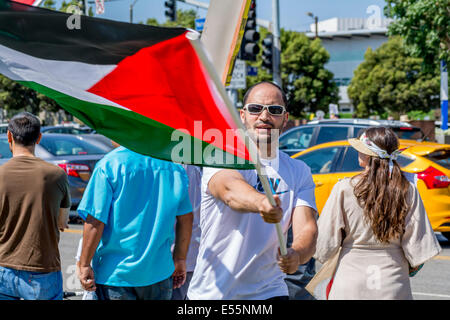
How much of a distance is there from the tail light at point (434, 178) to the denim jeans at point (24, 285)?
6519 millimetres

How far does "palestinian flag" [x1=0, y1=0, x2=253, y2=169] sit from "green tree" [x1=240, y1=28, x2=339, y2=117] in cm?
4788

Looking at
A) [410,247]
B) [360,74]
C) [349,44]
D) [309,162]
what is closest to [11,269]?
[410,247]

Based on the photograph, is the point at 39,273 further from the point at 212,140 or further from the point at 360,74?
the point at 360,74

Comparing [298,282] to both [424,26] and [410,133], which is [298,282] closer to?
[410,133]

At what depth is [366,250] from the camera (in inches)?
146

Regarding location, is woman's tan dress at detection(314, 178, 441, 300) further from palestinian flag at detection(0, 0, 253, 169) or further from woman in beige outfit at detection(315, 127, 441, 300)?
palestinian flag at detection(0, 0, 253, 169)

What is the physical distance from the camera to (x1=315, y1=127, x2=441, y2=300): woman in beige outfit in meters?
3.64

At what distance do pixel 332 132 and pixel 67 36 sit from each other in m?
9.97

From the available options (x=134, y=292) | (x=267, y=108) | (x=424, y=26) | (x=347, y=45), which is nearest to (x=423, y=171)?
(x=134, y=292)

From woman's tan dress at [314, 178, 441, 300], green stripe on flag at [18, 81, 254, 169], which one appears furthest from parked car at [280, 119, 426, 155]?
green stripe on flag at [18, 81, 254, 169]

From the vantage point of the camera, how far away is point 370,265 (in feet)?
12.0

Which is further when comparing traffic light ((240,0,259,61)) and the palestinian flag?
traffic light ((240,0,259,61))

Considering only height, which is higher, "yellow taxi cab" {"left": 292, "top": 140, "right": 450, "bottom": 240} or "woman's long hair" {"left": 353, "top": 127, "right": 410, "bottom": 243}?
"woman's long hair" {"left": 353, "top": 127, "right": 410, "bottom": 243}

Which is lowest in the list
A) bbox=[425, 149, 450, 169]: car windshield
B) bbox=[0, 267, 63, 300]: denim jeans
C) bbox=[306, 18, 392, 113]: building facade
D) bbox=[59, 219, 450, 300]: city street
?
bbox=[59, 219, 450, 300]: city street
